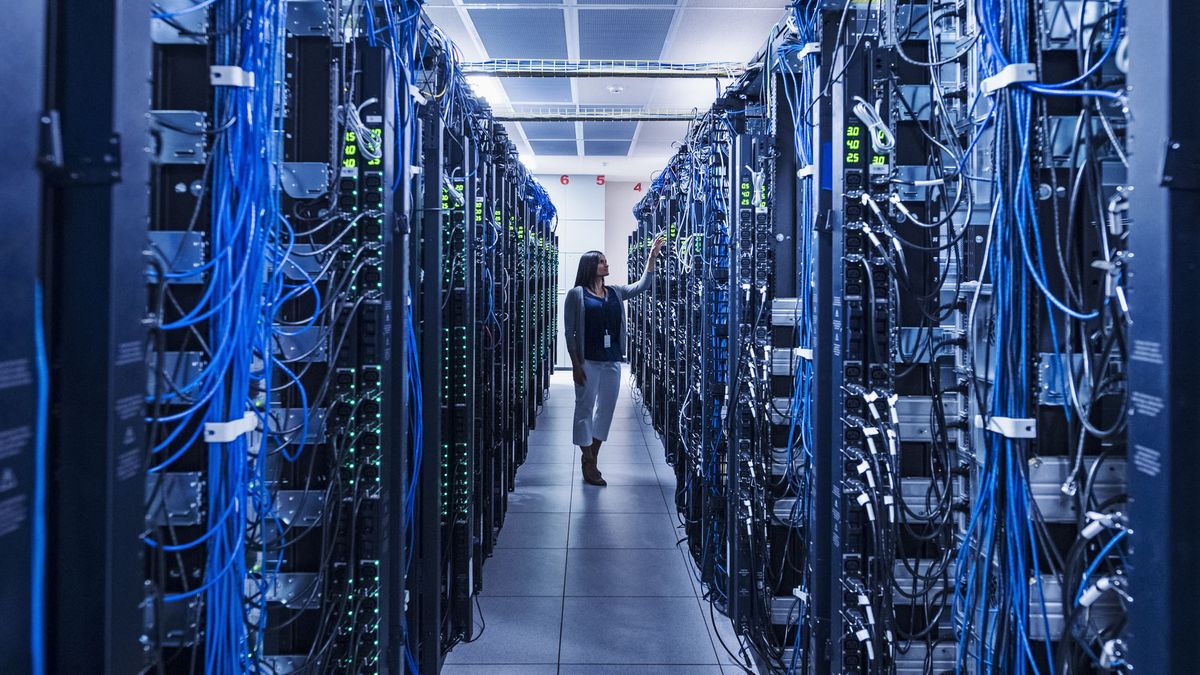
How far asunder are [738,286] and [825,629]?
5.34 ft

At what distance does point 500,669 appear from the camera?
346 centimetres

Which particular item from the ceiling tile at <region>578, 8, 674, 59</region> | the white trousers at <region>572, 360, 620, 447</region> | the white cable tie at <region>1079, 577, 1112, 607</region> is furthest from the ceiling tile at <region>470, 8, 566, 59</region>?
the white cable tie at <region>1079, 577, 1112, 607</region>

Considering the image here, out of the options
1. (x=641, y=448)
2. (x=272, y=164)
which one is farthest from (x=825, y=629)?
(x=641, y=448)

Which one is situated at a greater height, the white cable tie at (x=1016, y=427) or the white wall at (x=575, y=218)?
the white wall at (x=575, y=218)

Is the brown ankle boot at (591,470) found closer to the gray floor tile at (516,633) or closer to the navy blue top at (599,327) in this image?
the navy blue top at (599,327)

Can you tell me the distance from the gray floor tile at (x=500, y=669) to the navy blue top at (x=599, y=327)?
3180 mm

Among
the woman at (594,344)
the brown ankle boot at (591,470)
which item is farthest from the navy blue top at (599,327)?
the brown ankle boot at (591,470)

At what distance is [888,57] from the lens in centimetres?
257

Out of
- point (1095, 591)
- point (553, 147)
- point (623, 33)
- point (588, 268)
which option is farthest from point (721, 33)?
point (553, 147)

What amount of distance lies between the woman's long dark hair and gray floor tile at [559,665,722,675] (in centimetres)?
360

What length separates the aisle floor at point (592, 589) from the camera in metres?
3.56

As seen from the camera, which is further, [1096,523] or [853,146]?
[853,146]

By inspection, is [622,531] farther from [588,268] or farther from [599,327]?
[588,268]

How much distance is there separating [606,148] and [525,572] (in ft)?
29.0
